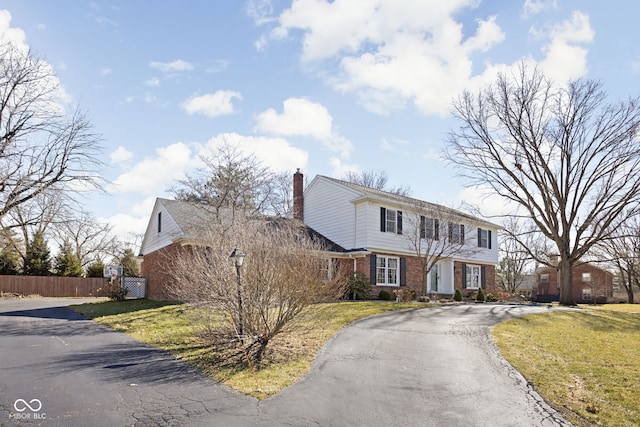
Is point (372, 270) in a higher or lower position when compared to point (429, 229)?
lower

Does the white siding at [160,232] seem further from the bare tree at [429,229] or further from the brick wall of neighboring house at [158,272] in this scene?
the bare tree at [429,229]

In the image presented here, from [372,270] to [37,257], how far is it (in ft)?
78.7

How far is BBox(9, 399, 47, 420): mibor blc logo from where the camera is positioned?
5488mm

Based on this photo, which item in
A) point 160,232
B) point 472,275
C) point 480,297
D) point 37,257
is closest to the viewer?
point 160,232

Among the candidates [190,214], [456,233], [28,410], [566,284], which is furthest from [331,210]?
[28,410]

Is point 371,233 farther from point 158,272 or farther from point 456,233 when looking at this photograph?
point 158,272

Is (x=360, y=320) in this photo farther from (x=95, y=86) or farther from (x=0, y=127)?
(x=0, y=127)

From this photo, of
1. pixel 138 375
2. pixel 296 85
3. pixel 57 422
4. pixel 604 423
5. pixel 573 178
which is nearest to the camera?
pixel 57 422

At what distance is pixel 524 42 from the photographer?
13.1m

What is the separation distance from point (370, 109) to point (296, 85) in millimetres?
2474

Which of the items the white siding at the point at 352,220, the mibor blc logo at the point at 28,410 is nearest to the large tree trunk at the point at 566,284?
the white siding at the point at 352,220

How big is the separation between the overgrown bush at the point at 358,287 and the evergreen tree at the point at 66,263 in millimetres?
22533

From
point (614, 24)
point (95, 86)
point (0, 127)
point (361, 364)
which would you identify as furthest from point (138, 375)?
point (0, 127)

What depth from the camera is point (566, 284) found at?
2511 centimetres
